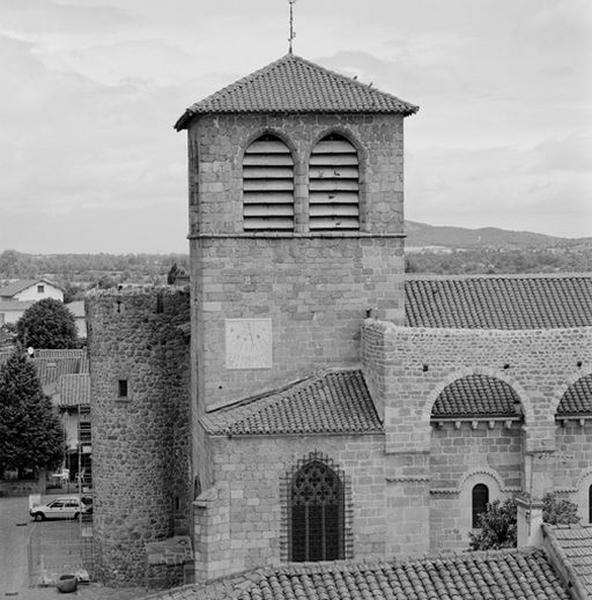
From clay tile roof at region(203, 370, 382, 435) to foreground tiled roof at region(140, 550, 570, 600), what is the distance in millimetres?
7435

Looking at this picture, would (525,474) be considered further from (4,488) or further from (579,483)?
(4,488)

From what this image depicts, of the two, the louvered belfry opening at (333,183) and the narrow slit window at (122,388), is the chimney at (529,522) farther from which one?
the narrow slit window at (122,388)

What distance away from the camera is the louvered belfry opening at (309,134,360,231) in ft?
95.3

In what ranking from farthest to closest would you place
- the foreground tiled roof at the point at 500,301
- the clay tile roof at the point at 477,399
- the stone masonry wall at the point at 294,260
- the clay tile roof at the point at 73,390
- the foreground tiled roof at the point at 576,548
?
1. the clay tile roof at the point at 73,390
2. the foreground tiled roof at the point at 500,301
3. the stone masonry wall at the point at 294,260
4. the clay tile roof at the point at 477,399
5. the foreground tiled roof at the point at 576,548

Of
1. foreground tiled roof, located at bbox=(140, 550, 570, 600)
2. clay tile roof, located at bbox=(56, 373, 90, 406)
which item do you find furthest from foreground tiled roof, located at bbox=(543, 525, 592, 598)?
clay tile roof, located at bbox=(56, 373, 90, 406)

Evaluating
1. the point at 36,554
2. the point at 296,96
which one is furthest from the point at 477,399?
the point at 36,554

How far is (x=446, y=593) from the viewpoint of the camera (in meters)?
18.3

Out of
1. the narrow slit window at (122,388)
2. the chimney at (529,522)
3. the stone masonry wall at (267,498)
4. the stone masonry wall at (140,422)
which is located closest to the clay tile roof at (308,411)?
the stone masonry wall at (267,498)

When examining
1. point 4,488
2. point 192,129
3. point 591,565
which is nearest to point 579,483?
point 591,565

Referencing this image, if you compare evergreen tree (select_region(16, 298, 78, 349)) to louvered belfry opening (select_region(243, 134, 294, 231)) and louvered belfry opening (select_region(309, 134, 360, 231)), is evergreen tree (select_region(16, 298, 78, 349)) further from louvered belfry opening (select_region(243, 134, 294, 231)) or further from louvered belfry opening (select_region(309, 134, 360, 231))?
louvered belfry opening (select_region(309, 134, 360, 231))

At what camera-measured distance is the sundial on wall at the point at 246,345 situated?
28703mm

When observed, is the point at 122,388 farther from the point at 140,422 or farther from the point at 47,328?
the point at 47,328

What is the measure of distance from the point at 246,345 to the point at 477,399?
551 cm

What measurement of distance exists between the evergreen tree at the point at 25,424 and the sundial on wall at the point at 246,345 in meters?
28.0
